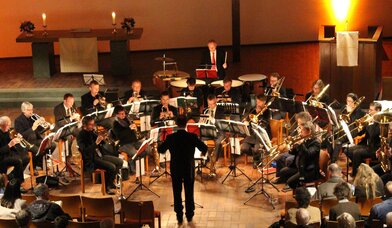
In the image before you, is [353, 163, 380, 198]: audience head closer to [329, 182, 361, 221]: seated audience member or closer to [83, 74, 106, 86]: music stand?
[329, 182, 361, 221]: seated audience member

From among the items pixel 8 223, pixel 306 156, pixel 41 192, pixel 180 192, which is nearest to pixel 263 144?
pixel 306 156

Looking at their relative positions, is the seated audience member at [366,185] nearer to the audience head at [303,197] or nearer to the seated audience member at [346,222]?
the audience head at [303,197]

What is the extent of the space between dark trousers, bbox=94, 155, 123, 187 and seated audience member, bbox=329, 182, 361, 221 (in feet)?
11.9

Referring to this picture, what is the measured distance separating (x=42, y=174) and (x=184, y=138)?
306cm

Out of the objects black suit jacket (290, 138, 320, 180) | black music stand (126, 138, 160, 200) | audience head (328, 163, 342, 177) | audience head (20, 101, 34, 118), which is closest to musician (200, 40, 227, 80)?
black music stand (126, 138, 160, 200)

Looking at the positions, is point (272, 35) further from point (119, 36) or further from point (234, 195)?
point (234, 195)

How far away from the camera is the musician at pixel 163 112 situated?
11.4m

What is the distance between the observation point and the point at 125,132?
11047mm

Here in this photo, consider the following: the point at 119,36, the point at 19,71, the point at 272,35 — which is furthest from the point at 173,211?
the point at 272,35

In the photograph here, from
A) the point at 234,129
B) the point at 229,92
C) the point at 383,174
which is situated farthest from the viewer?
the point at 229,92

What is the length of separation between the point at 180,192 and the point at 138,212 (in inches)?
42.1

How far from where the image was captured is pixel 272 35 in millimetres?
18250

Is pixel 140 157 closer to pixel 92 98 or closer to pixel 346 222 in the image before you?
pixel 92 98

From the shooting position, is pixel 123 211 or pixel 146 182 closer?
pixel 123 211
